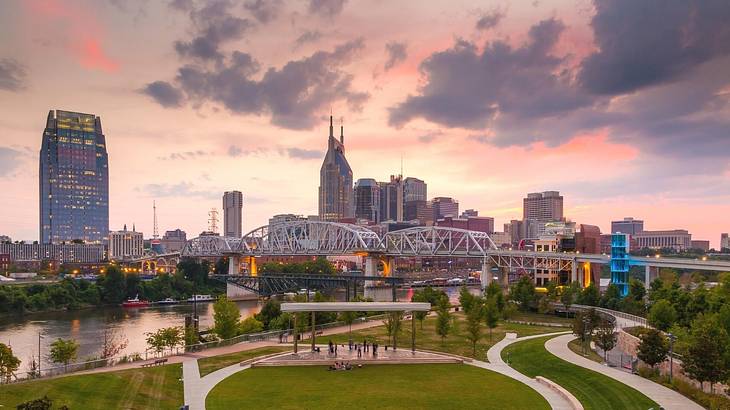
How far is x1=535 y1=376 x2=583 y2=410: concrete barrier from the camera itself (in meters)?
32.9

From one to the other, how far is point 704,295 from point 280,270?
147m

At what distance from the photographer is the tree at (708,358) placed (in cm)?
3394

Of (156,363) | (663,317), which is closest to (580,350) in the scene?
(663,317)

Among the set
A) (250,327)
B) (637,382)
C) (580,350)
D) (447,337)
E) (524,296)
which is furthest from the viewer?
(524,296)

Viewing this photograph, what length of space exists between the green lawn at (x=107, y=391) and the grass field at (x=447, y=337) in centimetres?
1971

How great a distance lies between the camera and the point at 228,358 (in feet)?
151

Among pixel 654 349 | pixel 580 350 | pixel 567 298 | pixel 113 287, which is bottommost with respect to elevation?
pixel 113 287

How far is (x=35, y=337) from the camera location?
8188 cm

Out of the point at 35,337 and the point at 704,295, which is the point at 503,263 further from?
the point at 35,337

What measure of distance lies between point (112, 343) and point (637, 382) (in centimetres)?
5891

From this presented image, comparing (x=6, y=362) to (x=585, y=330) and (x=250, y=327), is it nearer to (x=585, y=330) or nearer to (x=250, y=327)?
(x=250, y=327)

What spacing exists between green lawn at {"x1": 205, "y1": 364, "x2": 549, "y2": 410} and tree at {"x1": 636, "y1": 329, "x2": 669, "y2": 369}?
9.07m

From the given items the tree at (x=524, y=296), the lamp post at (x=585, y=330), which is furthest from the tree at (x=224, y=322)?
the tree at (x=524, y=296)

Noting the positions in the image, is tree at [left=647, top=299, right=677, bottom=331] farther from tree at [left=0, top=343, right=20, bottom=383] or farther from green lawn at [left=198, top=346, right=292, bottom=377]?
tree at [left=0, top=343, right=20, bottom=383]
